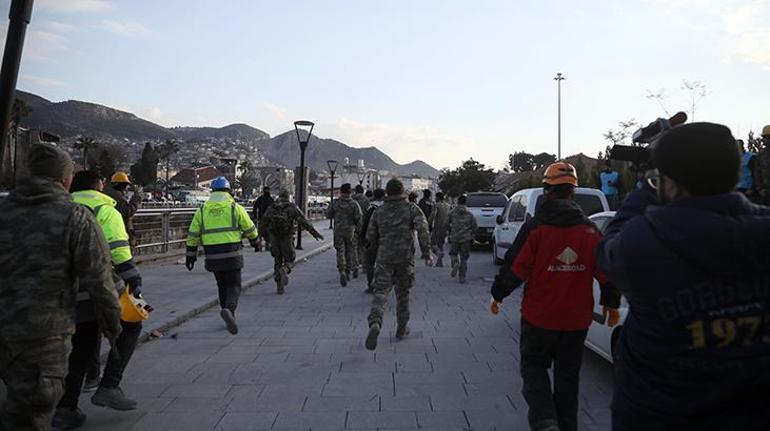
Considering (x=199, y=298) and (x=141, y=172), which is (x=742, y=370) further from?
(x=141, y=172)

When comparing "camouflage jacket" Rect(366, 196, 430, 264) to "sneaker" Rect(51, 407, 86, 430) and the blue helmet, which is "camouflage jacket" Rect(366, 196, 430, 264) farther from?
"sneaker" Rect(51, 407, 86, 430)

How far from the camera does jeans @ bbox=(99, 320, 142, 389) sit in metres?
4.50

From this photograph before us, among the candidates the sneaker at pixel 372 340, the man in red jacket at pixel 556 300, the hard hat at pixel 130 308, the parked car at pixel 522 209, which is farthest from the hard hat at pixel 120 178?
the parked car at pixel 522 209

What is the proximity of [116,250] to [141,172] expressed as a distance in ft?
357

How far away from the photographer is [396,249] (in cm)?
695

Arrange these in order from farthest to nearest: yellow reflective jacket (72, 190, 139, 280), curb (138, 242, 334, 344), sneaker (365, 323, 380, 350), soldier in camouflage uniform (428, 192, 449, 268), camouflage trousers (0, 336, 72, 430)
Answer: soldier in camouflage uniform (428, 192, 449, 268) < curb (138, 242, 334, 344) < sneaker (365, 323, 380, 350) < yellow reflective jacket (72, 190, 139, 280) < camouflage trousers (0, 336, 72, 430)

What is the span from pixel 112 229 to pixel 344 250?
25.5ft

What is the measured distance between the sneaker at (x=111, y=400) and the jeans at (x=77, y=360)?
0.24 metres

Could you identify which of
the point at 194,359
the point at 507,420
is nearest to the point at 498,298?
the point at 507,420

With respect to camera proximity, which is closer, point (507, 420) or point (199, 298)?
point (507, 420)

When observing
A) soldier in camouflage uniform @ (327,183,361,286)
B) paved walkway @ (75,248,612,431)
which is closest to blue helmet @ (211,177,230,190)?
paved walkway @ (75,248,612,431)

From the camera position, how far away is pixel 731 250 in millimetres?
1827

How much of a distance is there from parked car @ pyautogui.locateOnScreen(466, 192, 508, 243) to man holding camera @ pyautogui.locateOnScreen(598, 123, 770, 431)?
52.6 feet

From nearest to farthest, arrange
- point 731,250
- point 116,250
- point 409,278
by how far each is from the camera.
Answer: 1. point 731,250
2. point 116,250
3. point 409,278
